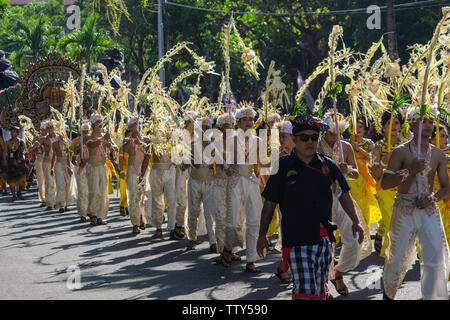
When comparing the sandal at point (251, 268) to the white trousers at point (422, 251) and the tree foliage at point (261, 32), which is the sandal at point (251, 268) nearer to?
the white trousers at point (422, 251)

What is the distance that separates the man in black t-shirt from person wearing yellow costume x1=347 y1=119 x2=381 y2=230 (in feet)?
13.7

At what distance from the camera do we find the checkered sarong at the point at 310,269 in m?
5.30

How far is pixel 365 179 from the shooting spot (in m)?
10.1

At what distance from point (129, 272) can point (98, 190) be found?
5491 mm

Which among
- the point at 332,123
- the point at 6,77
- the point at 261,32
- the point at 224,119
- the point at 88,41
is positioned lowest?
the point at 332,123

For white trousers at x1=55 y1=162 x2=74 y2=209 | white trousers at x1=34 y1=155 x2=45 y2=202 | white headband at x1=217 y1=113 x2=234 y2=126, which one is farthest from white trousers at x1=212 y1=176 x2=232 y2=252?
white trousers at x1=34 y1=155 x2=45 y2=202

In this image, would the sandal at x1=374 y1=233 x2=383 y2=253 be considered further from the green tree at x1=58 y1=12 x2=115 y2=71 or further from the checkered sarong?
the green tree at x1=58 y1=12 x2=115 y2=71

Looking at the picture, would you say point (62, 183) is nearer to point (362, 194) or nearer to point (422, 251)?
point (362, 194)

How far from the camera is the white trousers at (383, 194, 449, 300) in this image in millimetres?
6109

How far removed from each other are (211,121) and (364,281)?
3.81 metres

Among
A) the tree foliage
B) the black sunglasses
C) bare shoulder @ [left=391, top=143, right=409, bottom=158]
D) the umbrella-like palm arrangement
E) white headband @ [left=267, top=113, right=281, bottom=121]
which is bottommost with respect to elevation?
bare shoulder @ [left=391, top=143, right=409, bottom=158]

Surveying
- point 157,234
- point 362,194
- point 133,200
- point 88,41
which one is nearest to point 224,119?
point 362,194

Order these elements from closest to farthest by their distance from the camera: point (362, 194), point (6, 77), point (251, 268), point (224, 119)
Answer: point (251, 268) < point (362, 194) < point (224, 119) < point (6, 77)

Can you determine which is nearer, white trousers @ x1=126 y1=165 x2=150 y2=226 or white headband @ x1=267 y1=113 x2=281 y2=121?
white headband @ x1=267 y1=113 x2=281 y2=121
